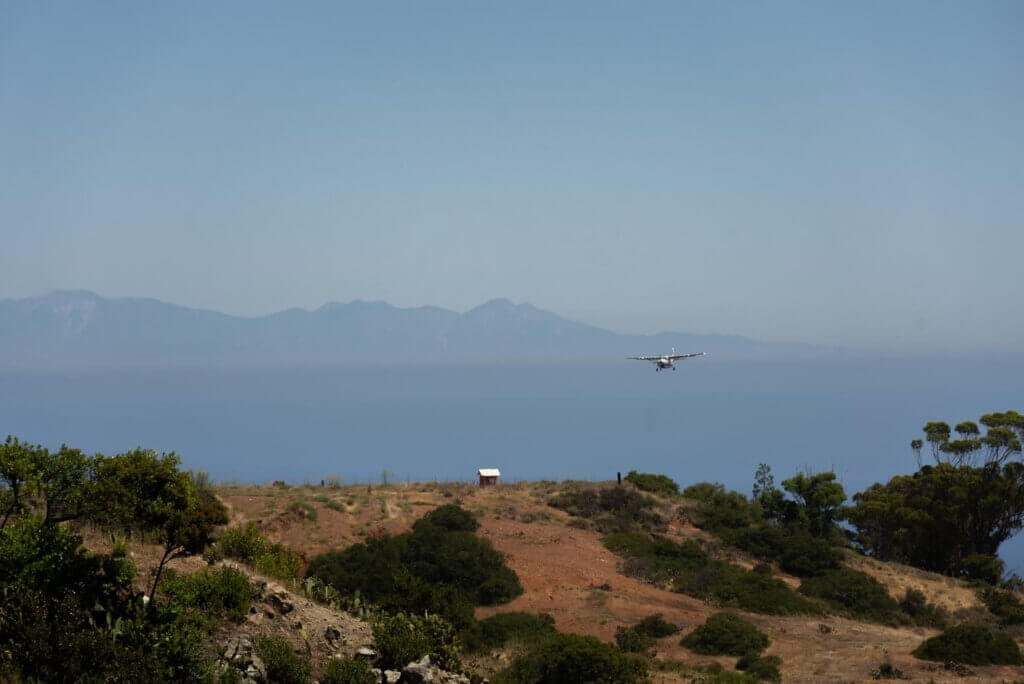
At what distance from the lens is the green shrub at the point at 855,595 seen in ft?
121

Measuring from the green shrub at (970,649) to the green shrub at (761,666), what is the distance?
5076mm

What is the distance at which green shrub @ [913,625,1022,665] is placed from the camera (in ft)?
91.7

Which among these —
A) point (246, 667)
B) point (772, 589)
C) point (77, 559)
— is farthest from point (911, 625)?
point (77, 559)

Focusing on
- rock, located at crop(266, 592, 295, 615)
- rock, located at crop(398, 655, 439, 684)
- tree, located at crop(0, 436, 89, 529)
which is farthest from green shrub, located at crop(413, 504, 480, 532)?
tree, located at crop(0, 436, 89, 529)

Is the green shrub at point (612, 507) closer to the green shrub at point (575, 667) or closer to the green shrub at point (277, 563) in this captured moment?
the green shrub at point (277, 563)

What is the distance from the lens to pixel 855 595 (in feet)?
125

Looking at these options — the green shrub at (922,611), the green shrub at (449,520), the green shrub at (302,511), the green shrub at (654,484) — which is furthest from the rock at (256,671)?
the green shrub at (654,484)

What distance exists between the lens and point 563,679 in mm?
22125

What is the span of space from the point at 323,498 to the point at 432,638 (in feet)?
70.8

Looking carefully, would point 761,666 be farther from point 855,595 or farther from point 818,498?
point 818,498

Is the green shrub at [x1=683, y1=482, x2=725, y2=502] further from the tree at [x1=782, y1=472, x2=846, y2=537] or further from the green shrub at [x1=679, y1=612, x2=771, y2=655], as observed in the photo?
the green shrub at [x1=679, y1=612, x2=771, y2=655]

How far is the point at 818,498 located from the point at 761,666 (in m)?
28.3

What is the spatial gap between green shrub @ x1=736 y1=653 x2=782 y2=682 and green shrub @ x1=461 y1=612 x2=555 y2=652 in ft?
20.1

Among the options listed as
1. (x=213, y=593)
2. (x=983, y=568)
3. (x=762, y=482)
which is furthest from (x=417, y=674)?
(x=762, y=482)
